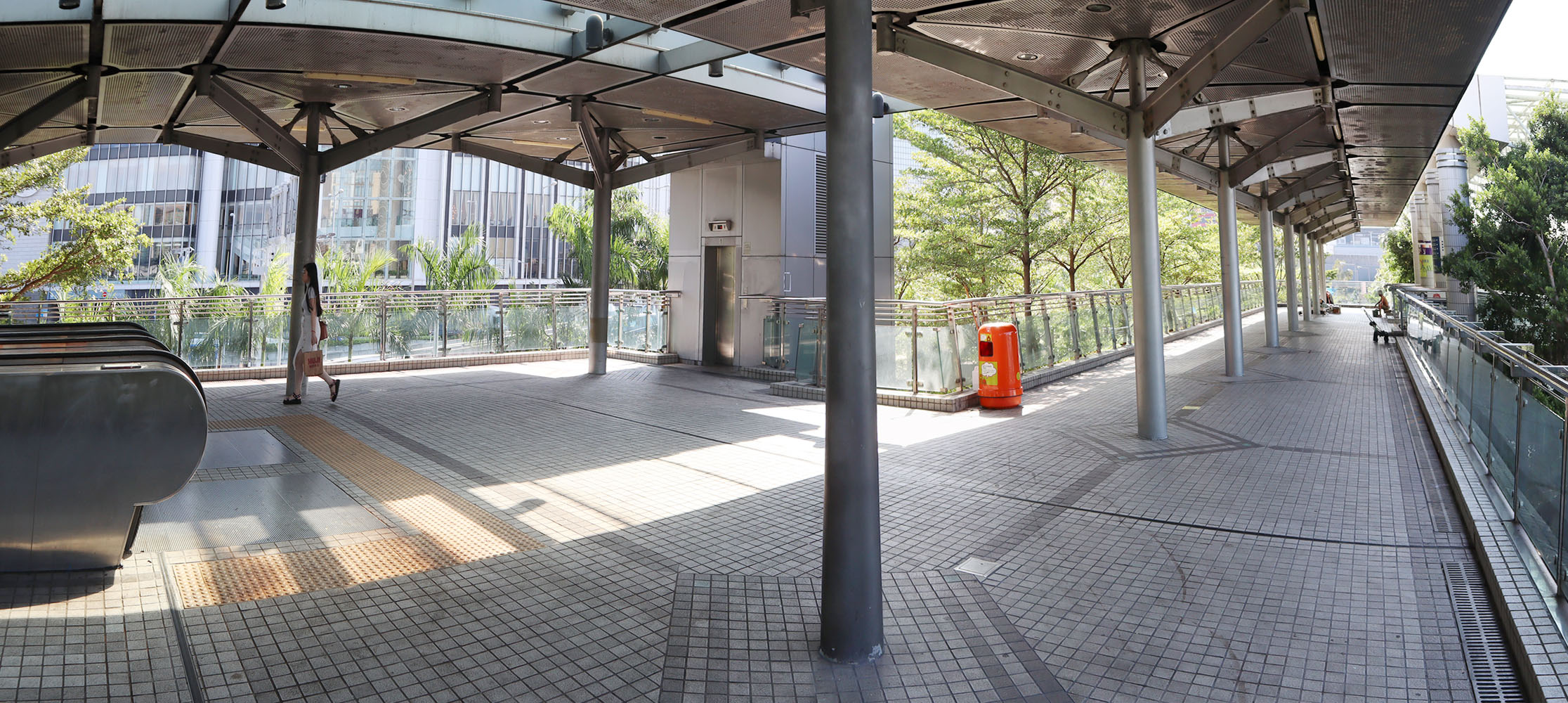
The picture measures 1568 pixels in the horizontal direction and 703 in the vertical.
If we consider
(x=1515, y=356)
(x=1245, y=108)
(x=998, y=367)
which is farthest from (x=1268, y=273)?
(x=1515, y=356)

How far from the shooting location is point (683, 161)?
15.1m

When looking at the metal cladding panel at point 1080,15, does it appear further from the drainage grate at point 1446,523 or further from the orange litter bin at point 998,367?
the drainage grate at point 1446,523

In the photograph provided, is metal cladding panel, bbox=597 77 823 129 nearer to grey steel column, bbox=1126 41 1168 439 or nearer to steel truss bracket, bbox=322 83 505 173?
steel truss bracket, bbox=322 83 505 173

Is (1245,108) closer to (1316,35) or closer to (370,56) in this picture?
(1316,35)

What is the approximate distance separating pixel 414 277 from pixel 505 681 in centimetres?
5819

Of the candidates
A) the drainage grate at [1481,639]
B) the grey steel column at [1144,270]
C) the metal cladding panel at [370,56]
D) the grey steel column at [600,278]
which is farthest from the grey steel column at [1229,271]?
the metal cladding panel at [370,56]

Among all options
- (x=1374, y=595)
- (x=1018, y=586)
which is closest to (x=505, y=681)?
(x=1018, y=586)

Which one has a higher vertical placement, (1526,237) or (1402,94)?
(1402,94)

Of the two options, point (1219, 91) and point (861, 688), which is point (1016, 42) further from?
point (861, 688)

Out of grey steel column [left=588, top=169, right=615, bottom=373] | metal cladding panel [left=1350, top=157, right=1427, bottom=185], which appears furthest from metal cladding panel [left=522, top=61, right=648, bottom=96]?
metal cladding panel [left=1350, top=157, right=1427, bottom=185]

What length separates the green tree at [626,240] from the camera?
125 feet

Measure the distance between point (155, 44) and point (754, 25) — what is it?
643 cm

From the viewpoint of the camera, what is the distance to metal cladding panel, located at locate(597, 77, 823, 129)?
1166 cm

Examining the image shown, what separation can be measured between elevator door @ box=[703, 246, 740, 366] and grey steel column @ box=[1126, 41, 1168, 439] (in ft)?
29.5
